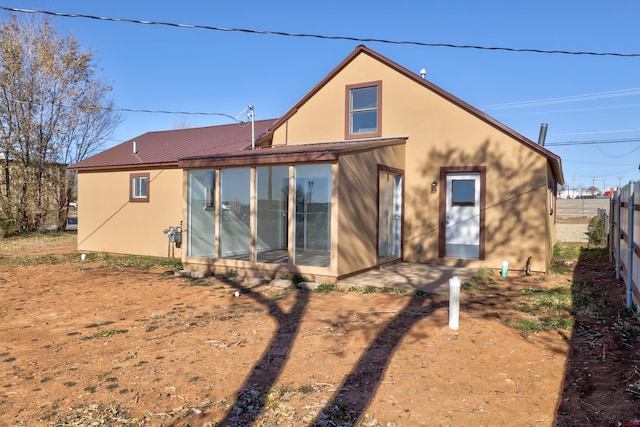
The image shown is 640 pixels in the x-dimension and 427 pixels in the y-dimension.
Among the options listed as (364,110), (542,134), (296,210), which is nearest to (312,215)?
(296,210)

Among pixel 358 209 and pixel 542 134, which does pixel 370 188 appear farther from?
pixel 542 134

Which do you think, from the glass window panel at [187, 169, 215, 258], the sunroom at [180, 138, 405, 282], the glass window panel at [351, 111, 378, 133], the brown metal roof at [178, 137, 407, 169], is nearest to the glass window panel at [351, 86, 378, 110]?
the glass window panel at [351, 111, 378, 133]

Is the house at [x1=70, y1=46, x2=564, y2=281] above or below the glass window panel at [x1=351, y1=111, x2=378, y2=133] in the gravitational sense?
below

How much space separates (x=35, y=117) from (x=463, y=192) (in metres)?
20.1

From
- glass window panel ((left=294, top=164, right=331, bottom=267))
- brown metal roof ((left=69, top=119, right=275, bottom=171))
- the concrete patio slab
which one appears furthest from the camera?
brown metal roof ((left=69, top=119, right=275, bottom=171))

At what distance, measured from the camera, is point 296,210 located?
8.95 meters

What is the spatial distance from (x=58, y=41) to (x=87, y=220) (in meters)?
11.3

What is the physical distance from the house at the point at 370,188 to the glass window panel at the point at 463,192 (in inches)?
1.0

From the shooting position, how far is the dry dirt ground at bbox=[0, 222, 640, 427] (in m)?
3.57

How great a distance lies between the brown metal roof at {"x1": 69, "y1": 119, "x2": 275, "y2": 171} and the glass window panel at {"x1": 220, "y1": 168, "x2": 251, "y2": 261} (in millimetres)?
3524

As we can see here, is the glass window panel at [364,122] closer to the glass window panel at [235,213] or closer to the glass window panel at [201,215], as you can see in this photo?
the glass window panel at [235,213]

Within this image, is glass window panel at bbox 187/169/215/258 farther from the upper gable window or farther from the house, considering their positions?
the upper gable window

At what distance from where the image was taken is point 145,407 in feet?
12.1

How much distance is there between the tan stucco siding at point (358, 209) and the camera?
8672 mm
